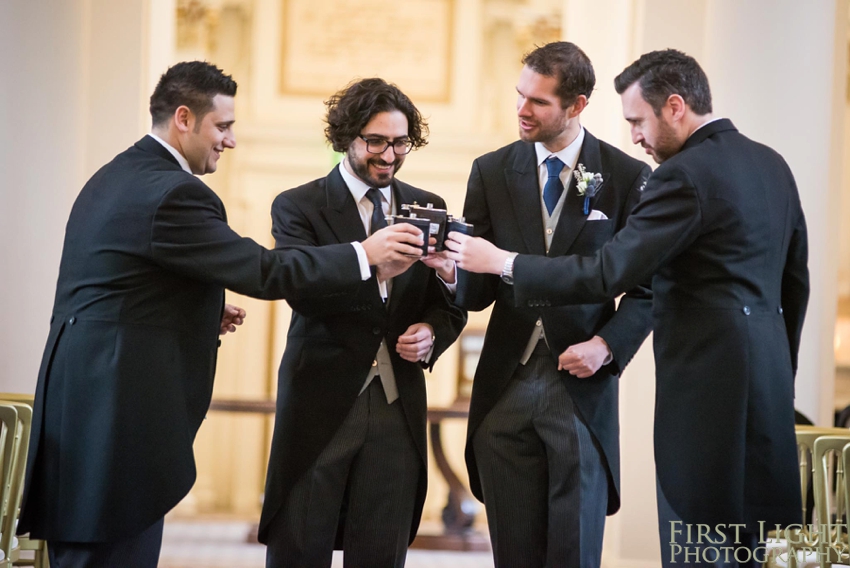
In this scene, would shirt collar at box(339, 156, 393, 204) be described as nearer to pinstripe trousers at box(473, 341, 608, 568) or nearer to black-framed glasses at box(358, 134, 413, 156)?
black-framed glasses at box(358, 134, 413, 156)

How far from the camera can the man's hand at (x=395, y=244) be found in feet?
9.07

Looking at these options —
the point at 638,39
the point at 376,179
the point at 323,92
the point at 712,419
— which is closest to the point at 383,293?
the point at 376,179

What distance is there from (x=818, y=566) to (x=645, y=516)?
187 cm

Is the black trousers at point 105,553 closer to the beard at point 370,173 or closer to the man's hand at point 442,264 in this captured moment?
the man's hand at point 442,264

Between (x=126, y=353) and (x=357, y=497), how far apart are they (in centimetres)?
81

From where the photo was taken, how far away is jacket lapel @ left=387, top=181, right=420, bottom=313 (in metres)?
3.01

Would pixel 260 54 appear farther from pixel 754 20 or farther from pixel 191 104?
pixel 191 104

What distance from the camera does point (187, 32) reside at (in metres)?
7.73

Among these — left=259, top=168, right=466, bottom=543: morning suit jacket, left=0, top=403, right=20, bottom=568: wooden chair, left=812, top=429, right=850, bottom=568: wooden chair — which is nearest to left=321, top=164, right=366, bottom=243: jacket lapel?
left=259, top=168, right=466, bottom=543: morning suit jacket

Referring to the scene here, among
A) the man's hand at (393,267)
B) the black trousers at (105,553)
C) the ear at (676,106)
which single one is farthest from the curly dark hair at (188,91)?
the ear at (676,106)

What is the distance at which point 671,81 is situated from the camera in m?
2.77

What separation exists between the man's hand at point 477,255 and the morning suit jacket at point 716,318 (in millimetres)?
139

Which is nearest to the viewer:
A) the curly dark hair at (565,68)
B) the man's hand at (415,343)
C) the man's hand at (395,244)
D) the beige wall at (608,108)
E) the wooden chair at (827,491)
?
the man's hand at (395,244)

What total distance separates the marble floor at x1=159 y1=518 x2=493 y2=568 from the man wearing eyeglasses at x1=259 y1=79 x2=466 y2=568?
268cm
